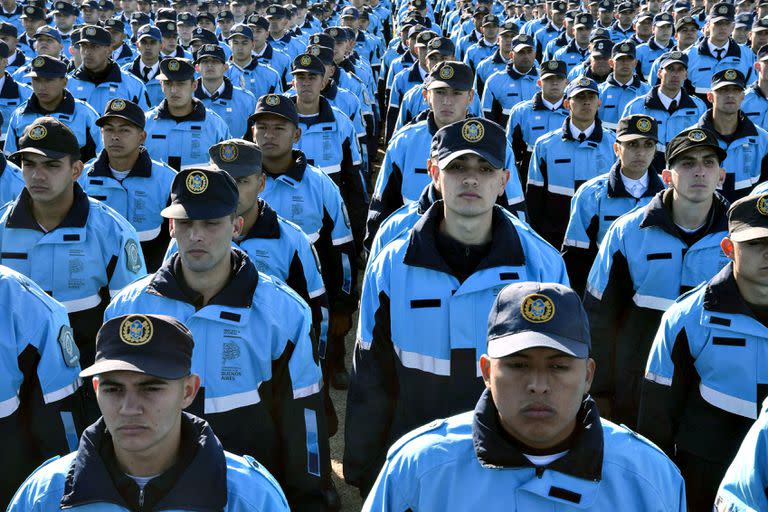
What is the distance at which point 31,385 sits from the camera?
4.27 meters

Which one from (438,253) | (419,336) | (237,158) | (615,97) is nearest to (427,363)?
(419,336)

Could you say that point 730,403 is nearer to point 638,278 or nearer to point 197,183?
point 638,278

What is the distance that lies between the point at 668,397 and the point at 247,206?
2715 mm

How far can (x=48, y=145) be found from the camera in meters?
5.77

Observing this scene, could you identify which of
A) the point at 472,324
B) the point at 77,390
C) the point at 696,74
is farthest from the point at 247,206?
the point at 696,74

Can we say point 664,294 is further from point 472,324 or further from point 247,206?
point 247,206

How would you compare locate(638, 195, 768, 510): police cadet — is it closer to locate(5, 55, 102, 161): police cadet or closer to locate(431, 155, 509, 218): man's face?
locate(431, 155, 509, 218): man's face

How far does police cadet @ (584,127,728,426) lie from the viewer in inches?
219

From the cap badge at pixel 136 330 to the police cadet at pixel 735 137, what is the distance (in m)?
6.30

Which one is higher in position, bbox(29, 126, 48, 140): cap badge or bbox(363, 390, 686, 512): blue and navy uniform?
bbox(29, 126, 48, 140): cap badge

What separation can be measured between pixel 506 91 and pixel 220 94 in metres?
4.11

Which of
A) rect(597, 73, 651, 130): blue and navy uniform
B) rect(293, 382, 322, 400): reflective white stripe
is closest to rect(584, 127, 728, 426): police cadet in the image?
rect(293, 382, 322, 400): reflective white stripe

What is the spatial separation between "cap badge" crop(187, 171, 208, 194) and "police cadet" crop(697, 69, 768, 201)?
5.20 m

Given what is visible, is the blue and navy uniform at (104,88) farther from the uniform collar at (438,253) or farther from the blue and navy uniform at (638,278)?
the uniform collar at (438,253)
